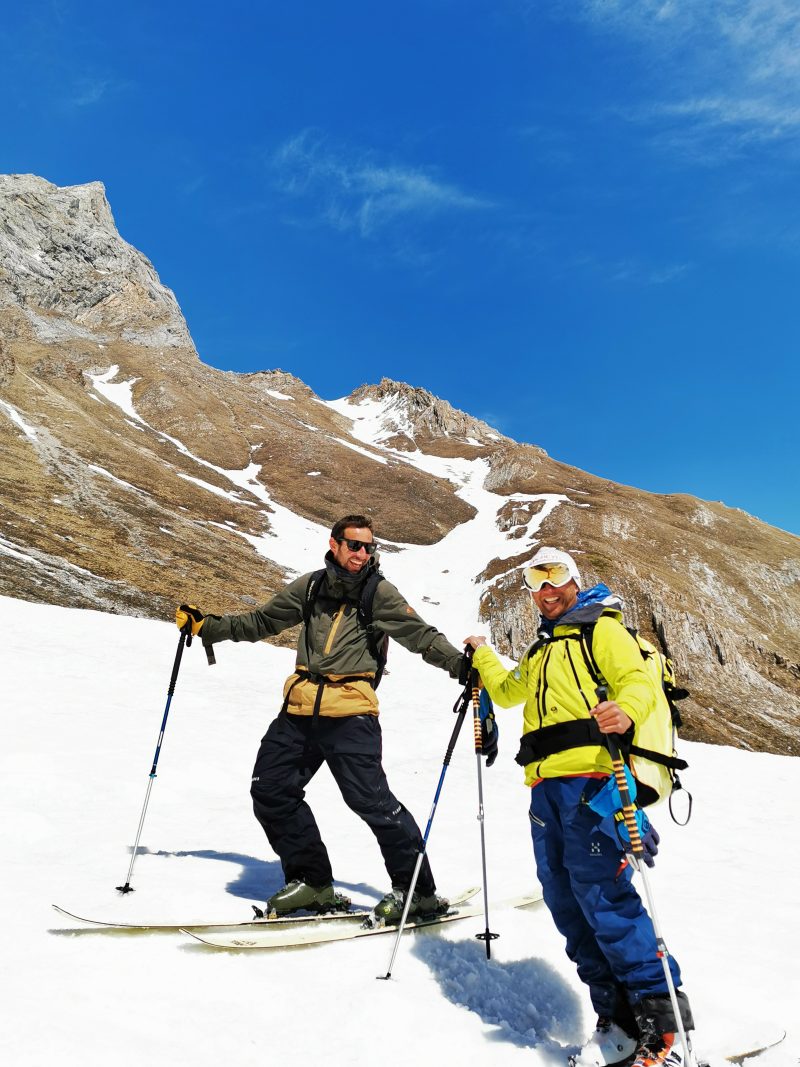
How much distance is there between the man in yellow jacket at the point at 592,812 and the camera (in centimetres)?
397

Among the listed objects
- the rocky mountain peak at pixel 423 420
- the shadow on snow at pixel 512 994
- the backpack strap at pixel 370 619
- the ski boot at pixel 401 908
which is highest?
the rocky mountain peak at pixel 423 420

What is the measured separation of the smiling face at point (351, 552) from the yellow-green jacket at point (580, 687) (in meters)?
2.01

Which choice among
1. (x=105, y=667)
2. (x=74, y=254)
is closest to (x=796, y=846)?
(x=105, y=667)

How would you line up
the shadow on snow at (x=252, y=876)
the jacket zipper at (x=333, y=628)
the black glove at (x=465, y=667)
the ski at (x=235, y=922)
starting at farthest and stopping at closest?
the shadow on snow at (x=252, y=876) → the jacket zipper at (x=333, y=628) → the black glove at (x=465, y=667) → the ski at (x=235, y=922)

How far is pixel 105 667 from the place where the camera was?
1481 cm

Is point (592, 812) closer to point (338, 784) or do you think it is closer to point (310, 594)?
point (338, 784)

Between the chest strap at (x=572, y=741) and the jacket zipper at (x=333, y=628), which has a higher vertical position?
the jacket zipper at (x=333, y=628)

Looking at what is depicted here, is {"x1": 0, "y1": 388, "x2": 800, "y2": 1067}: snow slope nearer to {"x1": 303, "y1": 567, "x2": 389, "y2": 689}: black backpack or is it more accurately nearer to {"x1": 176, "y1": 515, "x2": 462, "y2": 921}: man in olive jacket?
{"x1": 176, "y1": 515, "x2": 462, "y2": 921}: man in olive jacket

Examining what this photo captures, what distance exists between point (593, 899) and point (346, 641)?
9.48 feet

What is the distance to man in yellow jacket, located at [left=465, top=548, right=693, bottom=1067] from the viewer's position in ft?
13.0

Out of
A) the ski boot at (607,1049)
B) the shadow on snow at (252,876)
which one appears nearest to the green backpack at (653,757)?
the ski boot at (607,1049)

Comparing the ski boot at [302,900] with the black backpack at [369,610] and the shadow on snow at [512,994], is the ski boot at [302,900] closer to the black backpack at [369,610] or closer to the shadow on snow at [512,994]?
the shadow on snow at [512,994]

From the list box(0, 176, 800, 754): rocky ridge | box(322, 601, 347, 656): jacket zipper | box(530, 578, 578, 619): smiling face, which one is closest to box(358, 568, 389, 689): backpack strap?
box(322, 601, 347, 656): jacket zipper

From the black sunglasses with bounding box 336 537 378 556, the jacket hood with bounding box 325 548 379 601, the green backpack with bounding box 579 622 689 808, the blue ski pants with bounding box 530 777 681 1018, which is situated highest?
the black sunglasses with bounding box 336 537 378 556
